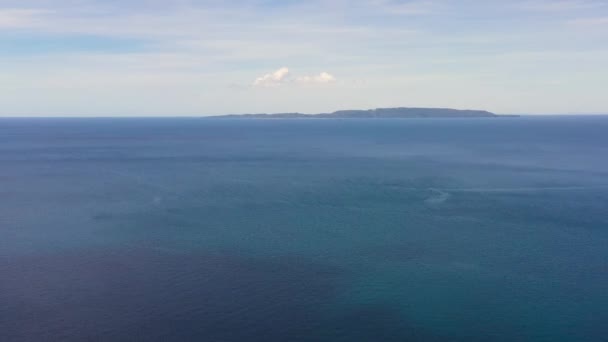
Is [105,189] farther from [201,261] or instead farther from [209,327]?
[209,327]

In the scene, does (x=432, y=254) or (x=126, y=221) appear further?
(x=126, y=221)

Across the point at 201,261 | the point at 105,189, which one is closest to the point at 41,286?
the point at 201,261

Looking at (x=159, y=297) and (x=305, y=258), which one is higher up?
(x=305, y=258)

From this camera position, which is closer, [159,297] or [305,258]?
[159,297]

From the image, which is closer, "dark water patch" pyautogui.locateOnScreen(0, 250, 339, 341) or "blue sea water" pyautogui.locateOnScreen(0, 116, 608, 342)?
"dark water patch" pyautogui.locateOnScreen(0, 250, 339, 341)

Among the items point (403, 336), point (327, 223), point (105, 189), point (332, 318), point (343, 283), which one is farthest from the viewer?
point (105, 189)

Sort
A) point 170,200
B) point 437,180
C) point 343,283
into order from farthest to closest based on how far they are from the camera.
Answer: point 437,180
point 170,200
point 343,283

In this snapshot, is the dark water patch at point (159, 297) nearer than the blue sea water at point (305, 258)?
Yes

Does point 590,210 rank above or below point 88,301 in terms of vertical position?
above
